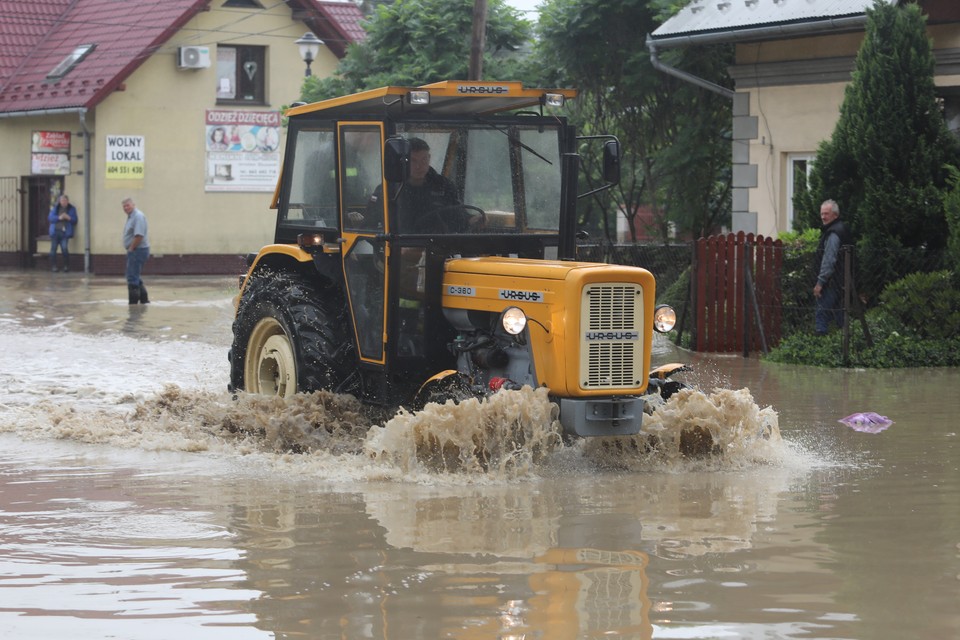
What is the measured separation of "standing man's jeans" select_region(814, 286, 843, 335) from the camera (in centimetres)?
1602

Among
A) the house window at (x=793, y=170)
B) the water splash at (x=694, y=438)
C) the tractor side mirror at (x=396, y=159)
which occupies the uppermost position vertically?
the house window at (x=793, y=170)

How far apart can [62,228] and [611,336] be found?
26.2 metres

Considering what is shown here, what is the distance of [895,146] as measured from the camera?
1661cm

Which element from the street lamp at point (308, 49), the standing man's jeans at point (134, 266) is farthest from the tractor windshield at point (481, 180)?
the street lamp at point (308, 49)

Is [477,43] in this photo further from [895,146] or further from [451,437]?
[451,437]

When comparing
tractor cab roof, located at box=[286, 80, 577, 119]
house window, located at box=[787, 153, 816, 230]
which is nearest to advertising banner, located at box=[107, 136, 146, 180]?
house window, located at box=[787, 153, 816, 230]

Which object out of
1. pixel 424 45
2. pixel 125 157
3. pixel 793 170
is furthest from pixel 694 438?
pixel 125 157

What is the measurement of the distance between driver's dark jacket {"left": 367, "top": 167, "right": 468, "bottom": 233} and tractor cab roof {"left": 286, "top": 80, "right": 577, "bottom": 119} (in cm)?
48

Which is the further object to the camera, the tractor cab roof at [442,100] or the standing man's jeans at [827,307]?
the standing man's jeans at [827,307]

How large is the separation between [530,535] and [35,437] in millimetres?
4831

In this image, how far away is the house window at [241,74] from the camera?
34719 millimetres

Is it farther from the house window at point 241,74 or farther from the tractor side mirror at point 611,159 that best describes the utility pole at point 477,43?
the house window at point 241,74

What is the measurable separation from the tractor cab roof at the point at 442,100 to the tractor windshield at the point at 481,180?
0.17 m

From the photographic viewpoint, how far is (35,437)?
35.2 feet
